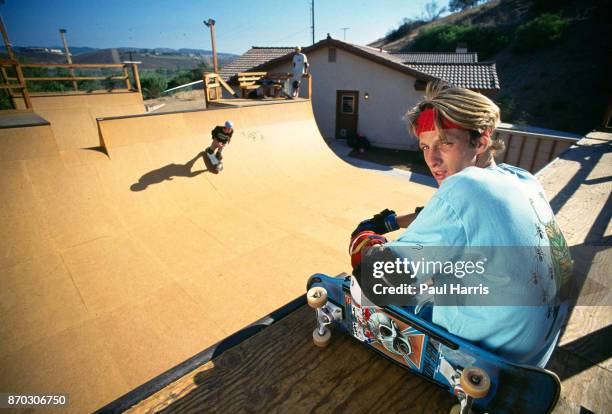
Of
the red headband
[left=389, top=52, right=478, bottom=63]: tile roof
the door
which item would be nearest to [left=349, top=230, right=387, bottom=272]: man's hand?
the red headband

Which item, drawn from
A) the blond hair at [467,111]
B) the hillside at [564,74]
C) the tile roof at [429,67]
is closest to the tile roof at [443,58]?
the tile roof at [429,67]

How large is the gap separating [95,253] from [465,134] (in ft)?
15.1

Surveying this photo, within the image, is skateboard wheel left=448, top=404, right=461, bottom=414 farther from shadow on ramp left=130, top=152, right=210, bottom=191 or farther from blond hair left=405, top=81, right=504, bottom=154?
shadow on ramp left=130, top=152, right=210, bottom=191

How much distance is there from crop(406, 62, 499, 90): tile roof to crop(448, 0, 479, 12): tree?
74.1m

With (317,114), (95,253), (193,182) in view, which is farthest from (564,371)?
(317,114)

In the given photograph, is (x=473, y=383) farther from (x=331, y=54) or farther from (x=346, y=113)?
(x=331, y=54)

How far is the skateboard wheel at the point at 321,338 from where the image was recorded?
1.98 metres

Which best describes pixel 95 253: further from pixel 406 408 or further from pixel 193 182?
pixel 406 408

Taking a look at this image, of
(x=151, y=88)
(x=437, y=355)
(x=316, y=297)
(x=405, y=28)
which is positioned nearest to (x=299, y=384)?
(x=316, y=297)

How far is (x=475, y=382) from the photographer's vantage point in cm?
118

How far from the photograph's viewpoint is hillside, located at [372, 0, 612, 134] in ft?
78.6

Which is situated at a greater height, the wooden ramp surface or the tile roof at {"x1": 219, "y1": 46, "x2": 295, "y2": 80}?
the tile roof at {"x1": 219, "y1": 46, "x2": 295, "y2": 80}

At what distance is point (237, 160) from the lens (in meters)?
6.77

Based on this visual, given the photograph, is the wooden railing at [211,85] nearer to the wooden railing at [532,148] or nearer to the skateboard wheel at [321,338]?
the wooden railing at [532,148]
